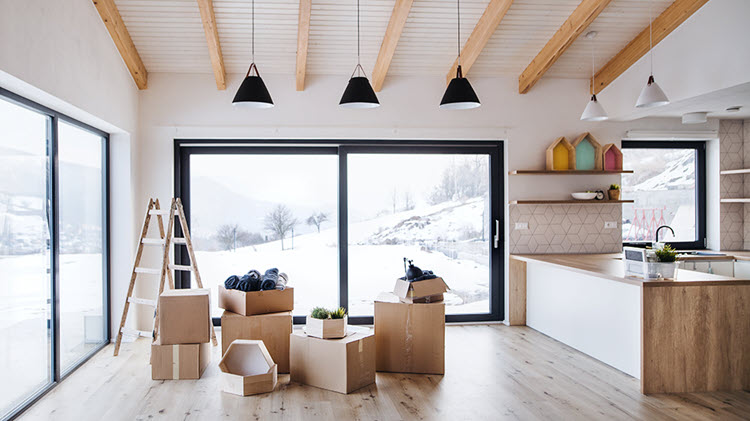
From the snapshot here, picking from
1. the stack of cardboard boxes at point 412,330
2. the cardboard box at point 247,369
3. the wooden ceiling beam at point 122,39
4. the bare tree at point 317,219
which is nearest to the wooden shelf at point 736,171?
the stack of cardboard boxes at point 412,330

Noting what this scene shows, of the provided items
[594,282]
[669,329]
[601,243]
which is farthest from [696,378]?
[601,243]

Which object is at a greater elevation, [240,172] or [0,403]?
[240,172]

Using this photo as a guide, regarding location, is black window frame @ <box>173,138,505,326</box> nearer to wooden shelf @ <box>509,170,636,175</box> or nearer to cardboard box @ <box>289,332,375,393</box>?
wooden shelf @ <box>509,170,636,175</box>

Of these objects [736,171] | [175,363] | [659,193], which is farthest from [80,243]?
[736,171]

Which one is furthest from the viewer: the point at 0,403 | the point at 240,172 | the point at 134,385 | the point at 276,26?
the point at 240,172

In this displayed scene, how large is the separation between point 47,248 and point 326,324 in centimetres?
202

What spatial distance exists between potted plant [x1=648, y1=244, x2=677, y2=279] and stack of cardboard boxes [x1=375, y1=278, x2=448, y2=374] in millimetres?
1497

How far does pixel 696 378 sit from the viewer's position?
3623 millimetres

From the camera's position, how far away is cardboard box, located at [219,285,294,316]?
4012 millimetres

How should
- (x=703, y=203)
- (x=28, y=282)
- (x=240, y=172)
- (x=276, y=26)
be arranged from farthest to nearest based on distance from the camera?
(x=703, y=203)
(x=240, y=172)
(x=276, y=26)
(x=28, y=282)

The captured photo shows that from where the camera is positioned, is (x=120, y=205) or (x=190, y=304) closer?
(x=190, y=304)

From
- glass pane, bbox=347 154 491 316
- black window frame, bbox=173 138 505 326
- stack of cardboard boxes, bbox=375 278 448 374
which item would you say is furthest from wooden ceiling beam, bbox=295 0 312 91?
stack of cardboard boxes, bbox=375 278 448 374

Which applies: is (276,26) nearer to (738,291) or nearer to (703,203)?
(738,291)

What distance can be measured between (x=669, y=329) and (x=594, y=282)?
889 millimetres
